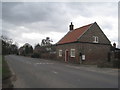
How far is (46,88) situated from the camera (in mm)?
9195

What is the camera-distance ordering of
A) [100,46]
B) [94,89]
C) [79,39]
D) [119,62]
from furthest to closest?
[100,46], [79,39], [119,62], [94,89]

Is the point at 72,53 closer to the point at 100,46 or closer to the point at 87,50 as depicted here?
the point at 87,50

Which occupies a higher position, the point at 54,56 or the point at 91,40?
the point at 91,40

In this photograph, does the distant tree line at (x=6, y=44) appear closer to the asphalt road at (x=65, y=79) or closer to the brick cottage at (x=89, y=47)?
the brick cottage at (x=89, y=47)

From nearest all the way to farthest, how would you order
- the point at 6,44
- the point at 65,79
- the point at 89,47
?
the point at 65,79
the point at 89,47
the point at 6,44

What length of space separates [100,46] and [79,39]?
5.11 m

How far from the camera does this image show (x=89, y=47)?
3388cm

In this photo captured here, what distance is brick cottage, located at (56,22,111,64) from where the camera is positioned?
33.0 metres

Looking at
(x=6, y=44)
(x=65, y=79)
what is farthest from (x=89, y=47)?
(x=6, y=44)

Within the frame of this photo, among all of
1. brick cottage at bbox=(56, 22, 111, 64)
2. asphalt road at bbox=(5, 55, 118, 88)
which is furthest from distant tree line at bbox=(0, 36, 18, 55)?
asphalt road at bbox=(5, 55, 118, 88)

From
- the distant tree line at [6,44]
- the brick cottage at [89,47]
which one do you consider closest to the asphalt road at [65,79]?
the brick cottage at [89,47]

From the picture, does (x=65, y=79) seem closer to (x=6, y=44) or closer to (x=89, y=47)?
(x=89, y=47)

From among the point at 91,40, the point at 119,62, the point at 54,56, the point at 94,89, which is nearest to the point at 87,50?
the point at 91,40

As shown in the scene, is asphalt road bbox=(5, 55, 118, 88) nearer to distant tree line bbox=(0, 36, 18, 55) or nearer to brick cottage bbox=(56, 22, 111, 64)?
brick cottage bbox=(56, 22, 111, 64)
